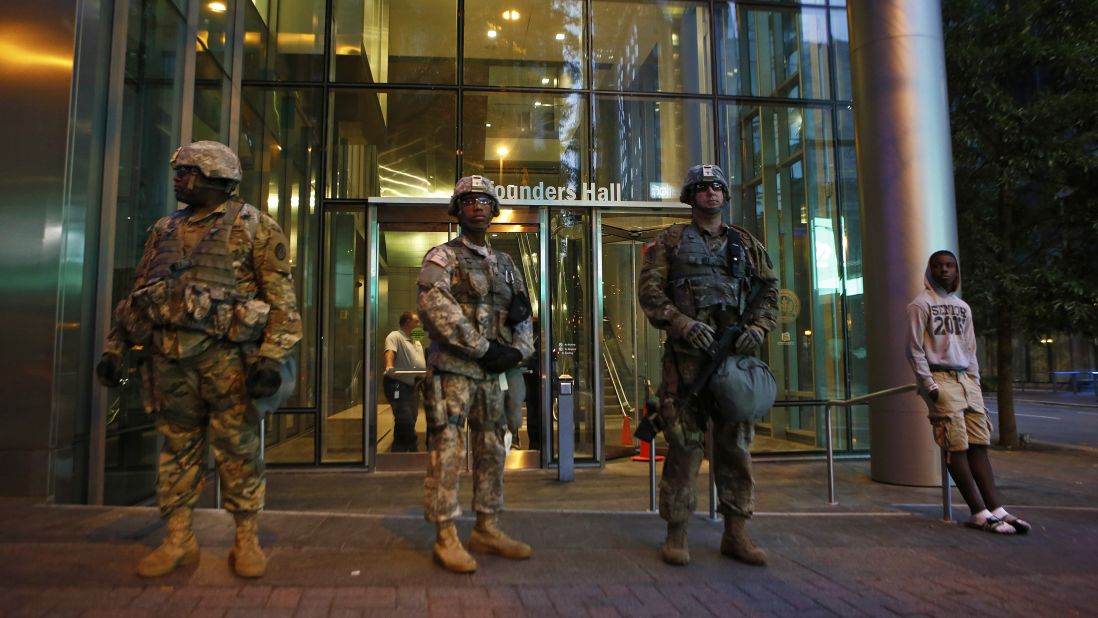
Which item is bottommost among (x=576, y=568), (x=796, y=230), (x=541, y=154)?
(x=576, y=568)

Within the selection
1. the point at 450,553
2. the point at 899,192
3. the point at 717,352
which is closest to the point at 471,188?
the point at 717,352

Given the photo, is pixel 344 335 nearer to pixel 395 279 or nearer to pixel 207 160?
pixel 395 279

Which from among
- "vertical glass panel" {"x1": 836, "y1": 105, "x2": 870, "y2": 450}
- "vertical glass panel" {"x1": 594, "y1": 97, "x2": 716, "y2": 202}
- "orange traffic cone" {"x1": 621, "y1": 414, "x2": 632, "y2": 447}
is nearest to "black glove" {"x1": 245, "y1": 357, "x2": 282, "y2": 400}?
"vertical glass panel" {"x1": 594, "y1": 97, "x2": 716, "y2": 202}

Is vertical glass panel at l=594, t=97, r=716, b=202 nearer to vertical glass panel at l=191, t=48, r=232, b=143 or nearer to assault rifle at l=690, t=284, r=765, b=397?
vertical glass panel at l=191, t=48, r=232, b=143

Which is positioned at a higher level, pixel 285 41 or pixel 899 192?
pixel 285 41

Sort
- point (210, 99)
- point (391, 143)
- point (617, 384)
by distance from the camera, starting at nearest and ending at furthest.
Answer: point (210, 99)
point (391, 143)
point (617, 384)

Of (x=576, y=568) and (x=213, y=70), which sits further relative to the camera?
(x=213, y=70)

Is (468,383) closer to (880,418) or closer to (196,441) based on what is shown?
(196,441)

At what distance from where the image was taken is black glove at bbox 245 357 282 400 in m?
3.08

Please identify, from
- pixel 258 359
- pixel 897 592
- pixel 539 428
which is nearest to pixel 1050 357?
pixel 539 428

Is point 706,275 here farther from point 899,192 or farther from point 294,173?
point 294,173

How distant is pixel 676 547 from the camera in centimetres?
365

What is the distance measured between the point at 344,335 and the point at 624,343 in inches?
169

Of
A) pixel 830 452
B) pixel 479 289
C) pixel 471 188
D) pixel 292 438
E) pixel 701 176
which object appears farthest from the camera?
pixel 292 438
